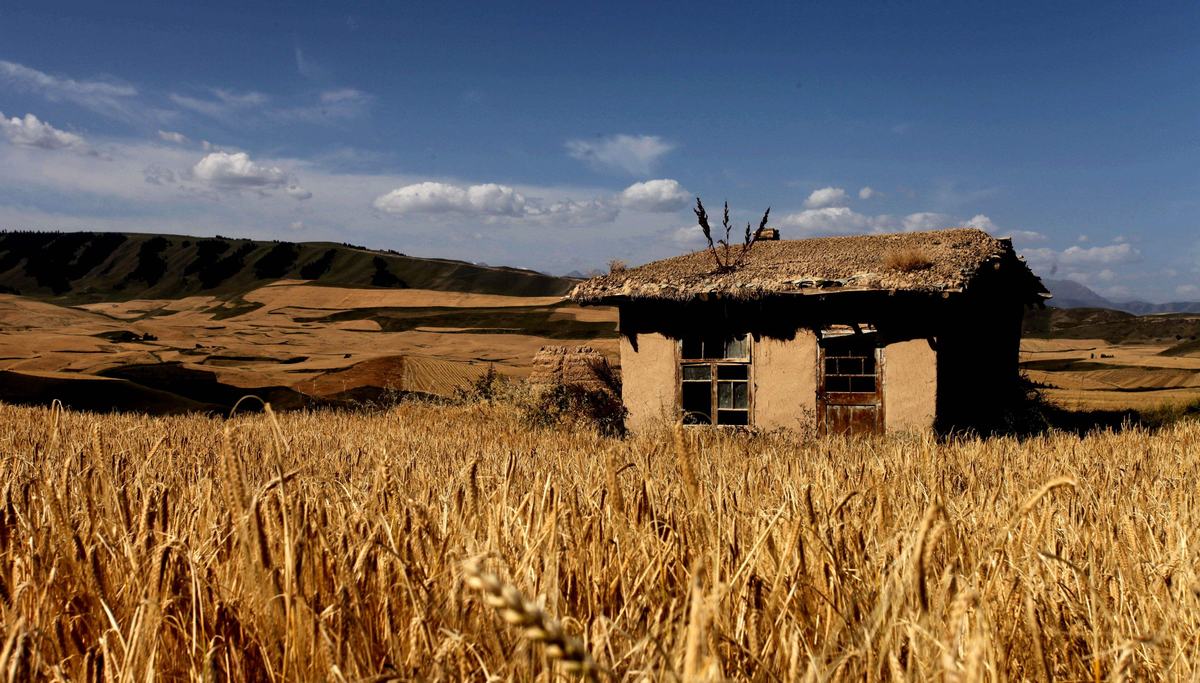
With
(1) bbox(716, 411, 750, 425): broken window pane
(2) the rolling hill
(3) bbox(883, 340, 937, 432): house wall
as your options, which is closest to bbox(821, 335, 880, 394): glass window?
(3) bbox(883, 340, 937, 432): house wall

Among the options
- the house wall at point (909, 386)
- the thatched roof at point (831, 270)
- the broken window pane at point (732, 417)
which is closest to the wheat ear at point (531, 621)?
the thatched roof at point (831, 270)

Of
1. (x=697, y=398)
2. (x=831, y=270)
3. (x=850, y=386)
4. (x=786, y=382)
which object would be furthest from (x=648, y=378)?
(x=831, y=270)

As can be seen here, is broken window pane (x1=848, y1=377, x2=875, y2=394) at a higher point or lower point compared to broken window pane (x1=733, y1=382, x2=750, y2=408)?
higher

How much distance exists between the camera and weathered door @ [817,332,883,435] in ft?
39.1

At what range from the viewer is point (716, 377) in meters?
13.0

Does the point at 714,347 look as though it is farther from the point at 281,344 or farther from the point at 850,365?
the point at 281,344

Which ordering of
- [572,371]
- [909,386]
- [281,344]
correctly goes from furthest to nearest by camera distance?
1. [281,344]
2. [572,371]
3. [909,386]

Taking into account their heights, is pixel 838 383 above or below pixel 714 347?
below

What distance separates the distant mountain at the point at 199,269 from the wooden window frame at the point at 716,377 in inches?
1626

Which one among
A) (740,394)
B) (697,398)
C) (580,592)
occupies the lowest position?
(697,398)

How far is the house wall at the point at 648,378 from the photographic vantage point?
13250mm

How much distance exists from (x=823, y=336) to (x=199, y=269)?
61.1m

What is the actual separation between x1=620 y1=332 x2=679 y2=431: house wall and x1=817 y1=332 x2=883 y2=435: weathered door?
2.41m

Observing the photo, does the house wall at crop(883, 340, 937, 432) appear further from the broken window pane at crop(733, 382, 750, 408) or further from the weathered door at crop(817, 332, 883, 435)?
the broken window pane at crop(733, 382, 750, 408)
